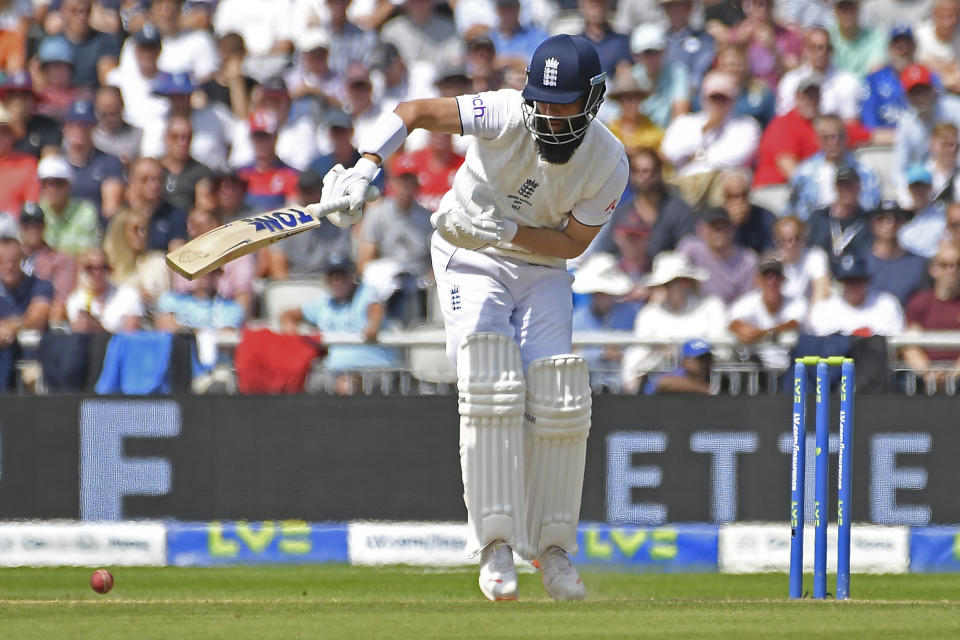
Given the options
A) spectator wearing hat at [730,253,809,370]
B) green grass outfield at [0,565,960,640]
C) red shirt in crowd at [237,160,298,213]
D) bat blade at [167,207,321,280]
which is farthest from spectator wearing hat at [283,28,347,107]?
bat blade at [167,207,321,280]

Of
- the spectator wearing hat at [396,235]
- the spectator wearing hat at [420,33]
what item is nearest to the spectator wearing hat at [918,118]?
the spectator wearing hat at [396,235]

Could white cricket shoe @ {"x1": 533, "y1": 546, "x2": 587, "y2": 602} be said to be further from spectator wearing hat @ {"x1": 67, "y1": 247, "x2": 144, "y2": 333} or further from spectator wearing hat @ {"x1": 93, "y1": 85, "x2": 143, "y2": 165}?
spectator wearing hat @ {"x1": 93, "y1": 85, "x2": 143, "y2": 165}

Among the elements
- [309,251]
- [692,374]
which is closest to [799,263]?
[692,374]

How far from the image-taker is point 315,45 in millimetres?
11703

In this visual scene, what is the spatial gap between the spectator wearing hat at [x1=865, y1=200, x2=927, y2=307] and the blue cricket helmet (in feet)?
13.6

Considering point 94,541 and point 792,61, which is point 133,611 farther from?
point 792,61

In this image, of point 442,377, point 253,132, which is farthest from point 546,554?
point 253,132

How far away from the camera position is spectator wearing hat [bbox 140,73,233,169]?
36.3 ft

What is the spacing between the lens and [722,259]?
30.1 ft

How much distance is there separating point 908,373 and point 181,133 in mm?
5195

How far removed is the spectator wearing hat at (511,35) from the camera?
38.0ft

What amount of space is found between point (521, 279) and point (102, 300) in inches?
181

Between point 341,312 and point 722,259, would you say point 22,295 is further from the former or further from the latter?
point 722,259

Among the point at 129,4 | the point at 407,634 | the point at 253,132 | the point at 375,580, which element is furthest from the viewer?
the point at 129,4
